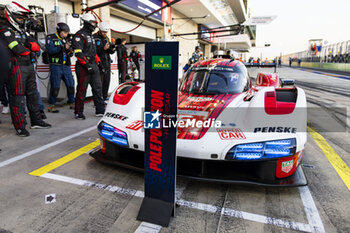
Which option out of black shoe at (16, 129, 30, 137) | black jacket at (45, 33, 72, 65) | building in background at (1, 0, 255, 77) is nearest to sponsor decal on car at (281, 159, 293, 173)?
black shoe at (16, 129, 30, 137)

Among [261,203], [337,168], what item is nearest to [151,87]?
[261,203]

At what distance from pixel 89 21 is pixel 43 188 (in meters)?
3.25

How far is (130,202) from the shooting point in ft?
6.35

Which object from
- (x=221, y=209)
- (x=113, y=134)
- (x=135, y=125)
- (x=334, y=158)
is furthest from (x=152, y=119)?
(x=334, y=158)

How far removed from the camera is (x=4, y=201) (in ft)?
6.30

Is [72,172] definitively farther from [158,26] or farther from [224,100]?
[158,26]

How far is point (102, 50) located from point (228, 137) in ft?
14.1

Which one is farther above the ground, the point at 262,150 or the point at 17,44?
the point at 17,44

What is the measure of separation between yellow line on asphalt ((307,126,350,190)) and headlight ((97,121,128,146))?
2134 millimetres

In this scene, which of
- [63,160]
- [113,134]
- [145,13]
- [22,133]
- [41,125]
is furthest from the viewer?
[145,13]

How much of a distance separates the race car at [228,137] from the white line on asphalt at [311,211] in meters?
0.17

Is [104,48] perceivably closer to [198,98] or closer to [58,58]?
[58,58]

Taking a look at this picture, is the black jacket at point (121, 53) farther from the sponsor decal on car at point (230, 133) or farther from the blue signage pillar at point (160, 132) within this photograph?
the blue signage pillar at point (160, 132)

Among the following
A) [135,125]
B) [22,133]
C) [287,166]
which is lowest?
[22,133]
